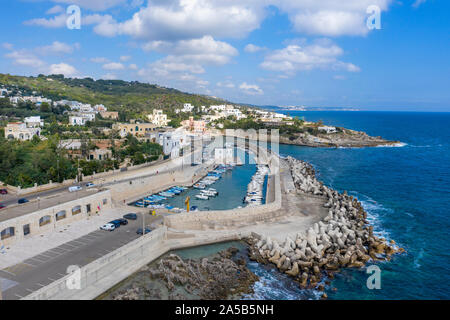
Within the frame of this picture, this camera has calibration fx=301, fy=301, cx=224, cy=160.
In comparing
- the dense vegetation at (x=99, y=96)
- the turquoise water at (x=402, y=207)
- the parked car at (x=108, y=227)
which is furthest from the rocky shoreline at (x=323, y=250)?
the dense vegetation at (x=99, y=96)

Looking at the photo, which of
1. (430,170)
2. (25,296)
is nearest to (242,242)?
(25,296)

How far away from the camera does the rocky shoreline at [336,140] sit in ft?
329

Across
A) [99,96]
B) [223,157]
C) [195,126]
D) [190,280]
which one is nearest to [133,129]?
[223,157]

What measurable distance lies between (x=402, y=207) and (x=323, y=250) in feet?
69.7

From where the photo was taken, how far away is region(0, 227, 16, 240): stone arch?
2277 cm

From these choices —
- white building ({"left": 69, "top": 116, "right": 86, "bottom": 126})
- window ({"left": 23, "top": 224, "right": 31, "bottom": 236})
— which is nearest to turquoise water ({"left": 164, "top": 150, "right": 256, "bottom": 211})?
window ({"left": 23, "top": 224, "right": 31, "bottom": 236})

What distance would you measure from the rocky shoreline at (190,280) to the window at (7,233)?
10.1 m

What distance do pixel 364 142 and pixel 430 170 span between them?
4100cm

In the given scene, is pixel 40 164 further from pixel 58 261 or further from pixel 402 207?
pixel 402 207

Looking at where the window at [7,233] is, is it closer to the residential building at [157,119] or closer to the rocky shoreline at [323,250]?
the rocky shoreline at [323,250]

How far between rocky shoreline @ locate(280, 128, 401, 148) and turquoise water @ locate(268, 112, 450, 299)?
38.2ft

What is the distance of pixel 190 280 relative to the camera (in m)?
21.9

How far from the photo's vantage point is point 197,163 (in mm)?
60312
